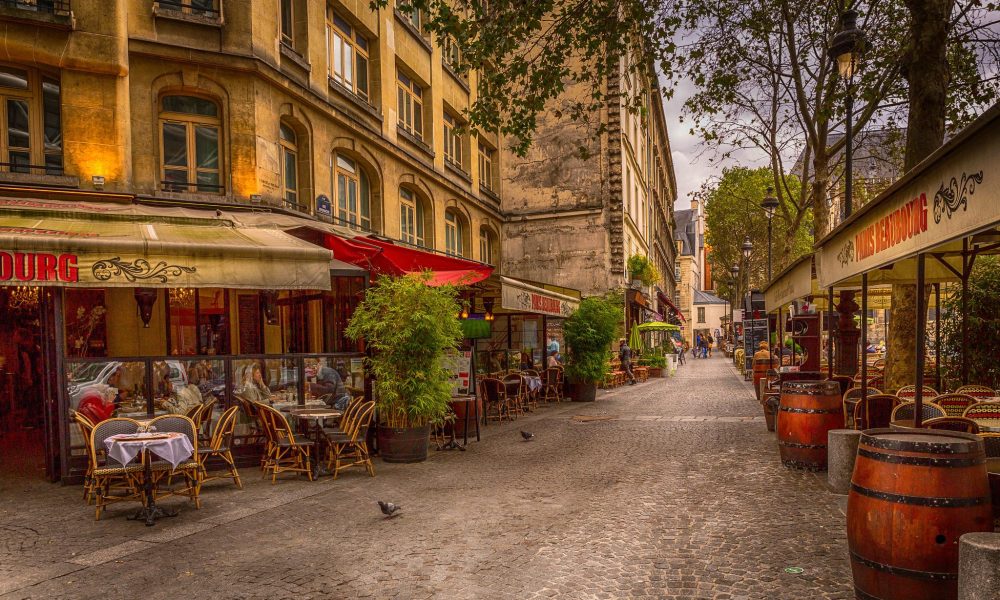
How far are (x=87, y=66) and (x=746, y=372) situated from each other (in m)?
22.0

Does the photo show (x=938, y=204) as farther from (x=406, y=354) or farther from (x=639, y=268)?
(x=639, y=268)

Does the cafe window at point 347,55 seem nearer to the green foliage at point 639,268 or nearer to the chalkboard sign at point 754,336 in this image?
the chalkboard sign at point 754,336

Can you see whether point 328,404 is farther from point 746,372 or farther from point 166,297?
point 746,372

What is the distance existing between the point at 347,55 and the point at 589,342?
9.65 m

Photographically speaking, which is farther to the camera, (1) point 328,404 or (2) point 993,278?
(2) point 993,278

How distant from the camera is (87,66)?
1067cm

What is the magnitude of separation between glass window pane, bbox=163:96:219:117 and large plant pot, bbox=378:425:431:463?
7.58m

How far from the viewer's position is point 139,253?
7234mm

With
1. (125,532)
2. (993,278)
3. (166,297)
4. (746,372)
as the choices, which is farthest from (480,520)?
(746,372)

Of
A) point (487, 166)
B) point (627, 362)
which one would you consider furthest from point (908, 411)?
point (487, 166)

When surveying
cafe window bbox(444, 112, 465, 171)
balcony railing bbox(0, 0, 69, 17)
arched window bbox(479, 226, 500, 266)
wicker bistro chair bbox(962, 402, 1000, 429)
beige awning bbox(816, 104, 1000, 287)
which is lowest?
wicker bistro chair bbox(962, 402, 1000, 429)

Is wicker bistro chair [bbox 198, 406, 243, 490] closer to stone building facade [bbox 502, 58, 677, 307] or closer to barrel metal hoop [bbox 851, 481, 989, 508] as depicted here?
barrel metal hoop [bbox 851, 481, 989, 508]

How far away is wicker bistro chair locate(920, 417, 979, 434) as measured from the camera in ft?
17.7

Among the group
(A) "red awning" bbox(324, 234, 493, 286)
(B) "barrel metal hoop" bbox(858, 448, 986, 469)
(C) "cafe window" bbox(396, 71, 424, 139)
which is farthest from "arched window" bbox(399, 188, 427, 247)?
(B) "barrel metal hoop" bbox(858, 448, 986, 469)
